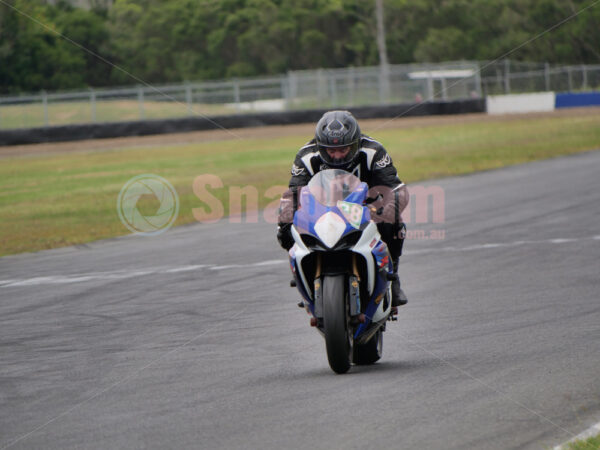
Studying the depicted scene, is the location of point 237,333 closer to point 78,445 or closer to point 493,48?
point 78,445

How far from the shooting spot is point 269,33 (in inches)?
3063

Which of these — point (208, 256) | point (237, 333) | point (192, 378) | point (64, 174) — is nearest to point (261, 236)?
point (208, 256)

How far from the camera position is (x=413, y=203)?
1683 centimetres

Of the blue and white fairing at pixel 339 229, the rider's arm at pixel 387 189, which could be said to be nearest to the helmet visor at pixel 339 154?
the blue and white fairing at pixel 339 229

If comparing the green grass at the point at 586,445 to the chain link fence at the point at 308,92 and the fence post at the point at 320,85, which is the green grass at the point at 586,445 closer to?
the chain link fence at the point at 308,92

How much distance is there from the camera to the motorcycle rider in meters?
6.09

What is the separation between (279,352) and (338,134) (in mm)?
1731

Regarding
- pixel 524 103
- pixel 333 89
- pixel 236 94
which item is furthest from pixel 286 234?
pixel 333 89

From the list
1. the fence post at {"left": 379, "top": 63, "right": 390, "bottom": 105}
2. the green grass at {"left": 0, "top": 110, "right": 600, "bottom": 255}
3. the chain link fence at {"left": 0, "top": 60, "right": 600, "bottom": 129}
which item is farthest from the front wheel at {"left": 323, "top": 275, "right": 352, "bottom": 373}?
the fence post at {"left": 379, "top": 63, "right": 390, "bottom": 105}

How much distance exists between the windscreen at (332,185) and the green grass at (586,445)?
2.21m

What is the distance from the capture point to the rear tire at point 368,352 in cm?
636

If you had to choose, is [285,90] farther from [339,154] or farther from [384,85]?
[339,154]

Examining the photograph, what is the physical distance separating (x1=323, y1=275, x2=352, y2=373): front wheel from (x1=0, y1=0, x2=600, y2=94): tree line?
67663mm

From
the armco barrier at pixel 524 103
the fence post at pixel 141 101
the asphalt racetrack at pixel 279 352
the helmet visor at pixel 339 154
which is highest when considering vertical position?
the fence post at pixel 141 101
